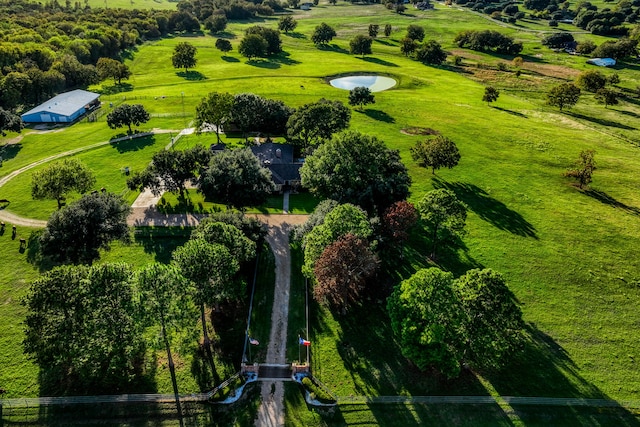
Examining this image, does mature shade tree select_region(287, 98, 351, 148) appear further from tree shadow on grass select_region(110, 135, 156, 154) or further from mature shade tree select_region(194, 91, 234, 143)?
tree shadow on grass select_region(110, 135, 156, 154)

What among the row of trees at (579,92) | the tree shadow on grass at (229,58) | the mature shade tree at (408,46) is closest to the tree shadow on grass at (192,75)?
the tree shadow on grass at (229,58)

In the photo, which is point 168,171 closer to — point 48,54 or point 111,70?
point 111,70

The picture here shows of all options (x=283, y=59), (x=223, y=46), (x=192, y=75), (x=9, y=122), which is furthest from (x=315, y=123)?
(x=223, y=46)

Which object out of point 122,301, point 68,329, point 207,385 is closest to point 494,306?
point 207,385

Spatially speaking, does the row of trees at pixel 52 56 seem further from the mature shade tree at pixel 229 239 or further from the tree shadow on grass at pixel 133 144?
the mature shade tree at pixel 229 239

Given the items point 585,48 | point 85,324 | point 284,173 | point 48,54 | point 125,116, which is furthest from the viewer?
point 585,48

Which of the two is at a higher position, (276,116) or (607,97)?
(607,97)

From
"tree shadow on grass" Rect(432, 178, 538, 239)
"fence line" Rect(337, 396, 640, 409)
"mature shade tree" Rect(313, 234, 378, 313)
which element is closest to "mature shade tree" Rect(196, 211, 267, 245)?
"mature shade tree" Rect(313, 234, 378, 313)
